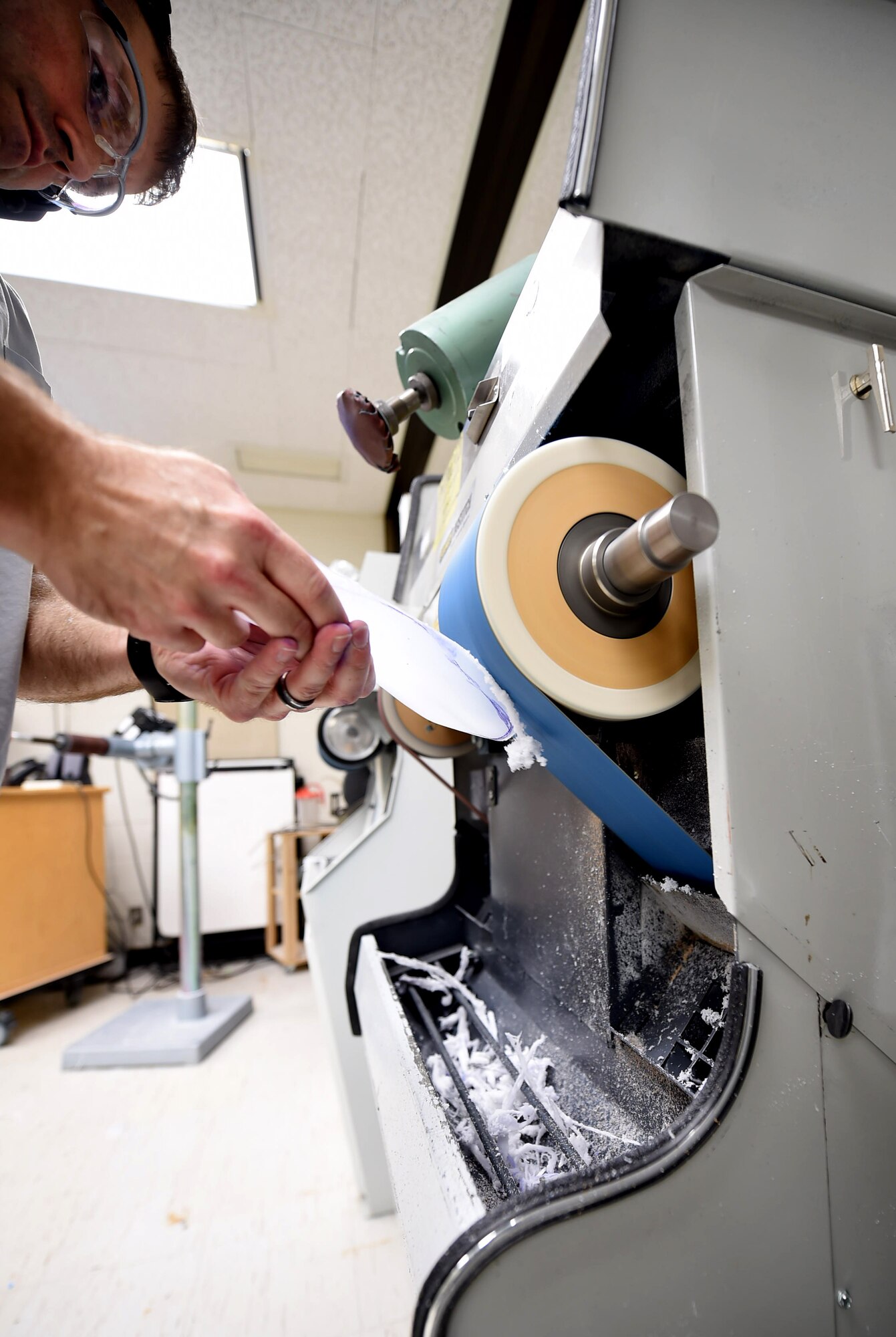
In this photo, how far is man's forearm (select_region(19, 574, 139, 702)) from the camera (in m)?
0.71

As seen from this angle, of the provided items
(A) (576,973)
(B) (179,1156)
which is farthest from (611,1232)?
(B) (179,1156)

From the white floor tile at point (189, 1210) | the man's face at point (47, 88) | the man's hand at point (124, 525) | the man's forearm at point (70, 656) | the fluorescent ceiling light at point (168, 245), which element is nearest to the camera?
the man's hand at point (124, 525)

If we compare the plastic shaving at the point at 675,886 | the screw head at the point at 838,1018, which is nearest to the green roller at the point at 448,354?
the plastic shaving at the point at 675,886

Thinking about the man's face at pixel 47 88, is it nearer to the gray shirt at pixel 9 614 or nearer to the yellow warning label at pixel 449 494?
the gray shirt at pixel 9 614

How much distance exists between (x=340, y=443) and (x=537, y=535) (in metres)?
2.88

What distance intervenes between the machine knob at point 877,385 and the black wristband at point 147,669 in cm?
65

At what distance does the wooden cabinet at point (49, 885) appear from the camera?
2.14 metres

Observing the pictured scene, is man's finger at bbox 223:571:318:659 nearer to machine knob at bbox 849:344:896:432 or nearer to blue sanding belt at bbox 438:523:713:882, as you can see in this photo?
blue sanding belt at bbox 438:523:713:882

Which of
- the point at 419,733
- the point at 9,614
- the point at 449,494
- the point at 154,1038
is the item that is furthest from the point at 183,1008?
the point at 449,494

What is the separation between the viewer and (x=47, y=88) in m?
0.60

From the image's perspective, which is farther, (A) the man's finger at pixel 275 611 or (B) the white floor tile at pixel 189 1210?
(B) the white floor tile at pixel 189 1210

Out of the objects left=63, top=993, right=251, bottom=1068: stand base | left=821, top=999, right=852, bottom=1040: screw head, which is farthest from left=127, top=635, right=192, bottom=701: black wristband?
left=63, top=993, right=251, bottom=1068: stand base

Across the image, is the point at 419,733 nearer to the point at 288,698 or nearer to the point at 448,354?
the point at 288,698

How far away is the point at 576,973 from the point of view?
63 centimetres
